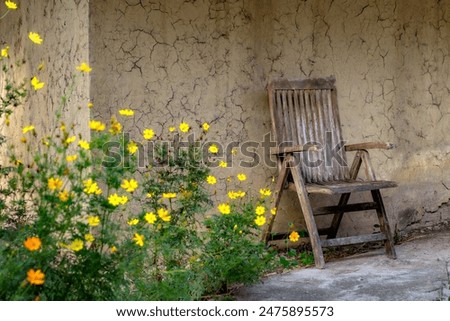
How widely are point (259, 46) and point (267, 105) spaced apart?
1.23ft

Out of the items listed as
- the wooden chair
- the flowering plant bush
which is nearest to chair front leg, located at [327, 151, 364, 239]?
the wooden chair

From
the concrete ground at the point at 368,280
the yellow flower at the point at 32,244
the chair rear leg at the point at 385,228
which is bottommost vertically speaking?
the concrete ground at the point at 368,280

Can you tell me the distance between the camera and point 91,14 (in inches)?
158

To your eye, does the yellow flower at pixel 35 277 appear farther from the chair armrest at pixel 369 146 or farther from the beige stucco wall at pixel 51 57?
the chair armrest at pixel 369 146

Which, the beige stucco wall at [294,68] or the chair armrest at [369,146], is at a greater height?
the beige stucco wall at [294,68]

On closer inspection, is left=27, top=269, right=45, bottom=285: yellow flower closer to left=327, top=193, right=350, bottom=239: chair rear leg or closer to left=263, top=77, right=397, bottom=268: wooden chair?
left=263, top=77, right=397, bottom=268: wooden chair

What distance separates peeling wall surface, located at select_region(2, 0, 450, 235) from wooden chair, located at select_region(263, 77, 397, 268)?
0.49ft

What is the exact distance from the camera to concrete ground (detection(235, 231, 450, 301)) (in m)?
3.59

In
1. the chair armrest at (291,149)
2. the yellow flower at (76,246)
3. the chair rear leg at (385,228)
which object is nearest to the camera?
the yellow flower at (76,246)

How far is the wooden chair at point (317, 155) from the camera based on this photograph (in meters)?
4.29

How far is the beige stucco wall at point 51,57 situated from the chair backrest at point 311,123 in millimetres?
1181

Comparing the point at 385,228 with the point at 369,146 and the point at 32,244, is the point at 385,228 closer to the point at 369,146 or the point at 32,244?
the point at 369,146

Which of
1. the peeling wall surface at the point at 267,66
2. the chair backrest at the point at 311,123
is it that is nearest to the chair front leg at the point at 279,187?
the chair backrest at the point at 311,123
